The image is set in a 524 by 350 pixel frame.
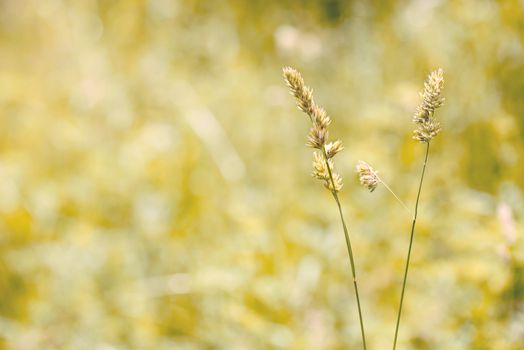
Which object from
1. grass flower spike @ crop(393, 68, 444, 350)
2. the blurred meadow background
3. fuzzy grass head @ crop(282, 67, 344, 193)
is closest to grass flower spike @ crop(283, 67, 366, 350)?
fuzzy grass head @ crop(282, 67, 344, 193)

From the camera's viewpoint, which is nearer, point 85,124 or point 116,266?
point 116,266

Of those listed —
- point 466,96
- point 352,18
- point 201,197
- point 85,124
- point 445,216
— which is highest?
point 352,18

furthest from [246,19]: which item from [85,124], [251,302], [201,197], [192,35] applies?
[251,302]

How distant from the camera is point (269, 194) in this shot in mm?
2494

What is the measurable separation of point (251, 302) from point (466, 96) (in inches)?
49.8

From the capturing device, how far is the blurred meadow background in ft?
5.49

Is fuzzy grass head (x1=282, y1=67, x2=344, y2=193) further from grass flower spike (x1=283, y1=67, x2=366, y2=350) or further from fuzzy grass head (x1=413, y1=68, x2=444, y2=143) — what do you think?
fuzzy grass head (x1=413, y1=68, x2=444, y2=143)

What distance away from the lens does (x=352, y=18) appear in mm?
3111

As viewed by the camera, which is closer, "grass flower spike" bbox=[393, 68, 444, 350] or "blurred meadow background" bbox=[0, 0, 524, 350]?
"grass flower spike" bbox=[393, 68, 444, 350]

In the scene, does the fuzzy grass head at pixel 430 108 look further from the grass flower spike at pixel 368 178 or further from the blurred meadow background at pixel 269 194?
the blurred meadow background at pixel 269 194

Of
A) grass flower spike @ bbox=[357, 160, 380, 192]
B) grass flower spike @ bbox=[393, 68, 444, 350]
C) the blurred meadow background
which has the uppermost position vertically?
the blurred meadow background

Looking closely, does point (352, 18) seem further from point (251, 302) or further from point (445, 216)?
point (251, 302)

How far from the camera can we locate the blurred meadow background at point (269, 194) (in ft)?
5.49

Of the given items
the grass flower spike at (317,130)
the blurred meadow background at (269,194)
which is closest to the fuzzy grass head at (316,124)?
the grass flower spike at (317,130)
